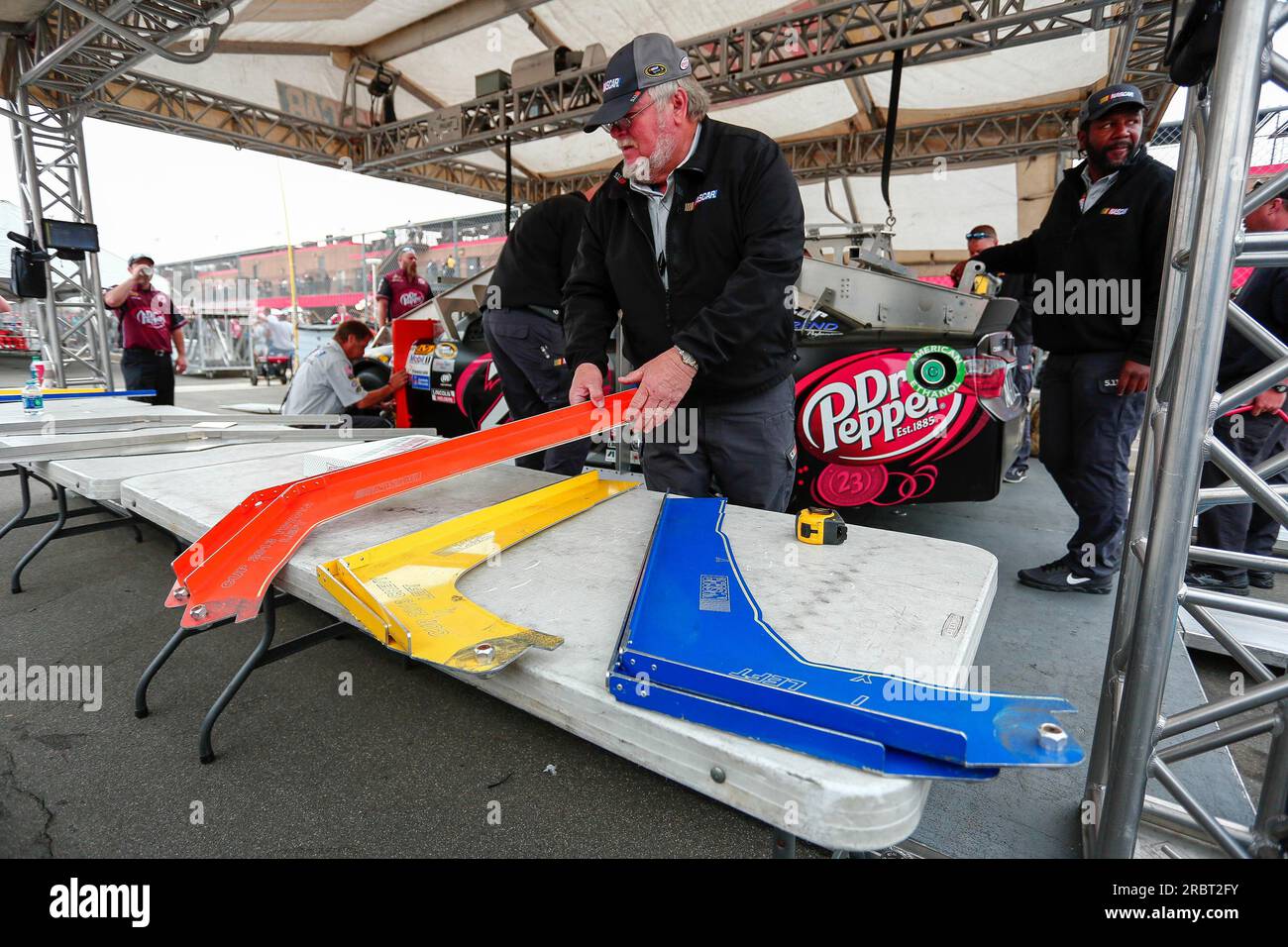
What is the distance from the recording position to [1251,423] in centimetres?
248

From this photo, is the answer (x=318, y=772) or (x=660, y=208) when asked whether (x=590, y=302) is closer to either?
(x=660, y=208)

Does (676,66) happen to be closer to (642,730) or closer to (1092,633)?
(642,730)

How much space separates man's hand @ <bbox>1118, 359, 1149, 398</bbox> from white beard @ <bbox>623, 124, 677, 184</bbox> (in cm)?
170

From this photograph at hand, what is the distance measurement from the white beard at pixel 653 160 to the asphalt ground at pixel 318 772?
56.0 inches

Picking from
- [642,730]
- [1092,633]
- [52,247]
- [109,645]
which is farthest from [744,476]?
[52,247]

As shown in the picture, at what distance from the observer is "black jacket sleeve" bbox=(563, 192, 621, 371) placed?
1.80m

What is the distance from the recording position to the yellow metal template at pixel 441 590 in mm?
763

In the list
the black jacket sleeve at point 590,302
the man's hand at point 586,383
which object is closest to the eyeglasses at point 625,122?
the black jacket sleeve at point 590,302

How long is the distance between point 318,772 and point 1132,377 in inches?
105

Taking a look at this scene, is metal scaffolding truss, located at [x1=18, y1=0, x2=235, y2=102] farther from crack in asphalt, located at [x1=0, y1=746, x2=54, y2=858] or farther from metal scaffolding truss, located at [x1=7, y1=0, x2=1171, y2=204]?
crack in asphalt, located at [x1=0, y1=746, x2=54, y2=858]

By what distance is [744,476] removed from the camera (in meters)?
1.73

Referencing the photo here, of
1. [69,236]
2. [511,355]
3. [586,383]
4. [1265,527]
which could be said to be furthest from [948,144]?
[69,236]

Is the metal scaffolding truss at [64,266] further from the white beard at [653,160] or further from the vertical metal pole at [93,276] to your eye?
the white beard at [653,160]

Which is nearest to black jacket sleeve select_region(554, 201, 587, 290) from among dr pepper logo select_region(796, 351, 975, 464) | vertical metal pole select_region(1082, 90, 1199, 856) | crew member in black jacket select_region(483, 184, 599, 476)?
crew member in black jacket select_region(483, 184, 599, 476)
